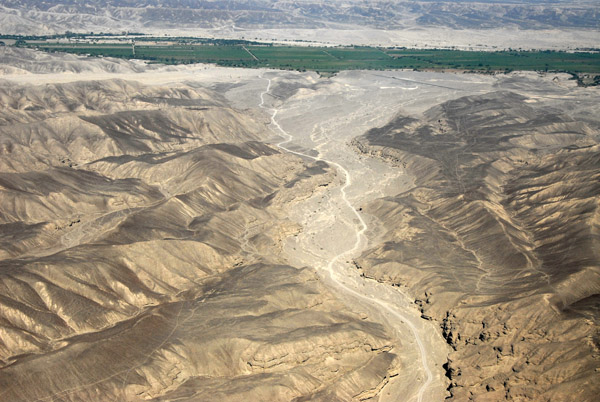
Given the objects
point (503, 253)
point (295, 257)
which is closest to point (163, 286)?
point (295, 257)

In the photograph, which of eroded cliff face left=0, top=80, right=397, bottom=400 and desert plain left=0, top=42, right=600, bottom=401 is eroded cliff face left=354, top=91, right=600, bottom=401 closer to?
desert plain left=0, top=42, right=600, bottom=401

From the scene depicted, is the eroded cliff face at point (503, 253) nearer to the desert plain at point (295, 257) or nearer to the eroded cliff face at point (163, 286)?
the desert plain at point (295, 257)

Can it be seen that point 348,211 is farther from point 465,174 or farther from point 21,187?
point 21,187

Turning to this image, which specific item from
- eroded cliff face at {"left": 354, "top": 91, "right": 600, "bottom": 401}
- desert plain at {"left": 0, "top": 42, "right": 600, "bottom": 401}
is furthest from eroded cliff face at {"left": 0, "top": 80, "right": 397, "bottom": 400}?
eroded cliff face at {"left": 354, "top": 91, "right": 600, "bottom": 401}

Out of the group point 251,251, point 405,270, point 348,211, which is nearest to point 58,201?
point 251,251

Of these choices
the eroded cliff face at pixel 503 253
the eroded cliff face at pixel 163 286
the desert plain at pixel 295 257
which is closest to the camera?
the eroded cliff face at pixel 163 286

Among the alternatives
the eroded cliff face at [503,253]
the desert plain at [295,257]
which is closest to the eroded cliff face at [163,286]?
the desert plain at [295,257]
